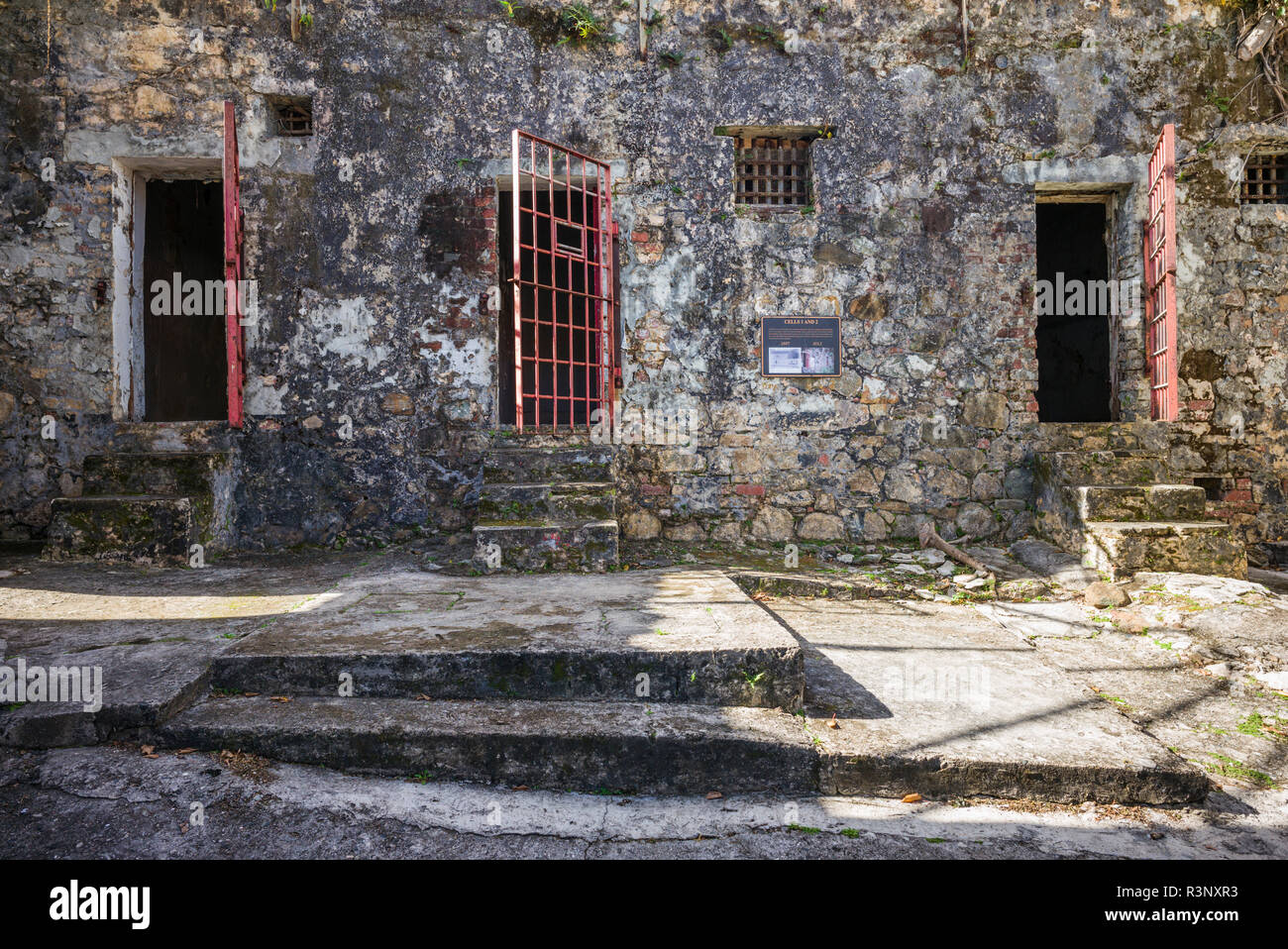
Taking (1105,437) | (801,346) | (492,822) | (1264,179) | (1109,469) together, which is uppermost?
(1264,179)

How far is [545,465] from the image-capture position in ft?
16.9

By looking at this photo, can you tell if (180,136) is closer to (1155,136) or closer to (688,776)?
(688,776)

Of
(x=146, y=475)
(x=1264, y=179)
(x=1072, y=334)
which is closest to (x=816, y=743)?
(x=146, y=475)

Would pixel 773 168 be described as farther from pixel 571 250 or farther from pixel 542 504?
pixel 542 504

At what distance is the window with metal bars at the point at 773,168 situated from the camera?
19.0 ft

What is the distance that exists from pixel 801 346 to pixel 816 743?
3.85m

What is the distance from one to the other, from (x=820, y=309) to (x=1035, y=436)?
2.00m

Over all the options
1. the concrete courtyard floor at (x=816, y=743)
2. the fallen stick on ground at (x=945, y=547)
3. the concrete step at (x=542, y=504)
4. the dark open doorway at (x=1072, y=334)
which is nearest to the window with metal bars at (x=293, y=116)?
the concrete step at (x=542, y=504)

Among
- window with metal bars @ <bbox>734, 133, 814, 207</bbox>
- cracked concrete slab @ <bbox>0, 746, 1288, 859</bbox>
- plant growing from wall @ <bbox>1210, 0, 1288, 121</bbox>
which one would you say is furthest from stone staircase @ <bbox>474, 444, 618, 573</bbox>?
plant growing from wall @ <bbox>1210, 0, 1288, 121</bbox>

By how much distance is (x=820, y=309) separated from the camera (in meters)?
5.72

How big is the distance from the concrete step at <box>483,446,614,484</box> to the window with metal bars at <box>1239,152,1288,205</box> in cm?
557

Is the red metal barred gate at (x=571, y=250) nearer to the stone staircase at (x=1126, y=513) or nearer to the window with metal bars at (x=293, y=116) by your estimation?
the window with metal bars at (x=293, y=116)

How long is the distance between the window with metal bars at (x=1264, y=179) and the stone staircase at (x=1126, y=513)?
7.38 ft

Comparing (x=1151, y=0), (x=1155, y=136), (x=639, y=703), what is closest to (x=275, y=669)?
(x=639, y=703)
